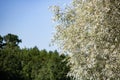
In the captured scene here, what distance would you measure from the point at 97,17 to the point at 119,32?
5.10 ft

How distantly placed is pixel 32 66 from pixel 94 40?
3185 inches

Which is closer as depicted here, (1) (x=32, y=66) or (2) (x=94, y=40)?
(2) (x=94, y=40)

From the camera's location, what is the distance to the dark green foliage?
9607 cm

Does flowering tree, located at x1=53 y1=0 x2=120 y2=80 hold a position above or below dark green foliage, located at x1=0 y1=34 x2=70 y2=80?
below

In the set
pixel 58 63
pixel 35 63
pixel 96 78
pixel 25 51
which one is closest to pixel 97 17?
pixel 96 78

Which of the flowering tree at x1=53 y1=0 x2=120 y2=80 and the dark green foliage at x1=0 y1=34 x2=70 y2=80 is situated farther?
the dark green foliage at x1=0 y1=34 x2=70 y2=80

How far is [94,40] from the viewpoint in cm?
2334

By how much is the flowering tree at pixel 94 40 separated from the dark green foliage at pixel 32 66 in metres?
65.0

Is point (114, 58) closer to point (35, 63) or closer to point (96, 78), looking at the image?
point (96, 78)

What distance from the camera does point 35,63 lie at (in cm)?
10500

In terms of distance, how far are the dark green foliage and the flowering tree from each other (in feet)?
213

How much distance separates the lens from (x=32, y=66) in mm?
103438

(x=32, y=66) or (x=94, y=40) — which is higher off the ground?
(x=32, y=66)

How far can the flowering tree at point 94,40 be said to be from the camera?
23047mm
